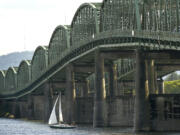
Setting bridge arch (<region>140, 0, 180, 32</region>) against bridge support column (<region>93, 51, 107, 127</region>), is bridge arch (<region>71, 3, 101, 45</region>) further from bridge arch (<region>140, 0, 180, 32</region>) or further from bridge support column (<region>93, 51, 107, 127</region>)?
bridge arch (<region>140, 0, 180, 32</region>)

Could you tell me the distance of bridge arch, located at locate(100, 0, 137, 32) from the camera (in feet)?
474

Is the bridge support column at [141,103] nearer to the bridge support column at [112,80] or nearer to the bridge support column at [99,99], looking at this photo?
the bridge support column at [99,99]

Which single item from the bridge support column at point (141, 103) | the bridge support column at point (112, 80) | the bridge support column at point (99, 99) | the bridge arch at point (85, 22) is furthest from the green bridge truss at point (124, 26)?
the bridge support column at point (112, 80)

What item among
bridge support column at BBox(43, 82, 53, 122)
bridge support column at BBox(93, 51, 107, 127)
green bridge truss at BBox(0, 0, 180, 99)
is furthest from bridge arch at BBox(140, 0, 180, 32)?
bridge support column at BBox(43, 82, 53, 122)

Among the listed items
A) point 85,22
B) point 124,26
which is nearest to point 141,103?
point 124,26

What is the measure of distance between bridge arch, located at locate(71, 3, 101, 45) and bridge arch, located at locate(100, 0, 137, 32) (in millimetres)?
3326

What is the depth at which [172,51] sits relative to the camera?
419 feet

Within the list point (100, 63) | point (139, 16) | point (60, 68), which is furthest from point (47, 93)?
point (139, 16)

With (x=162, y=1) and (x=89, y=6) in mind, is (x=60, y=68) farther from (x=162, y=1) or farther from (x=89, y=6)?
(x=162, y=1)

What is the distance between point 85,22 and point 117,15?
64.6 feet

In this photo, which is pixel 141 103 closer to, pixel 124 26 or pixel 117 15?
pixel 124 26

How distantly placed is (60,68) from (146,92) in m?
60.3

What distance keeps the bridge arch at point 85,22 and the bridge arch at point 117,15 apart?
3326 millimetres

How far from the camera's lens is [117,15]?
509 feet
